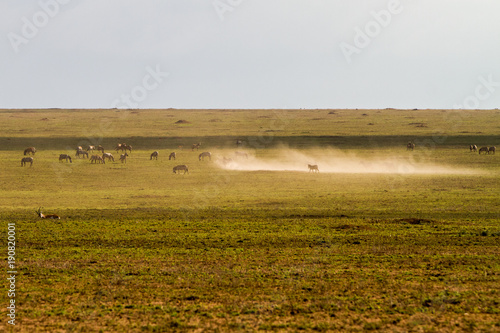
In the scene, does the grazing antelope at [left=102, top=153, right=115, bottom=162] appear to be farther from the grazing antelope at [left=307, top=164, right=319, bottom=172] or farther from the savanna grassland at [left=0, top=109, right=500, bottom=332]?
the grazing antelope at [left=307, top=164, right=319, bottom=172]

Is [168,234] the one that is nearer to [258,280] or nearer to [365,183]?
[258,280]

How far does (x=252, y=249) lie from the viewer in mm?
17156

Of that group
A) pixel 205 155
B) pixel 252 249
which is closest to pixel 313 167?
pixel 205 155

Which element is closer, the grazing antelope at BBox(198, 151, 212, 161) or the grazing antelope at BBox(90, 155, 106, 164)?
the grazing antelope at BBox(90, 155, 106, 164)

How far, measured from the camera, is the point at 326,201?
29438mm

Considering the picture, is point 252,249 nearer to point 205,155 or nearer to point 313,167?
point 313,167

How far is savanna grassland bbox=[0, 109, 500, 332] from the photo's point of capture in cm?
1102

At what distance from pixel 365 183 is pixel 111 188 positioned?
54.2ft

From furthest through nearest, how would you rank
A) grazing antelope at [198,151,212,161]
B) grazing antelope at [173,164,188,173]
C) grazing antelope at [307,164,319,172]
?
grazing antelope at [198,151,212,161]
grazing antelope at [307,164,319,172]
grazing antelope at [173,164,188,173]

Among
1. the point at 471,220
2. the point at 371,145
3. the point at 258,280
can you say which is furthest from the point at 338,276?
the point at 371,145

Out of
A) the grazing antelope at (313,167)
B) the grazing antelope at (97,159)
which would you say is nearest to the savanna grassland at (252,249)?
the grazing antelope at (313,167)

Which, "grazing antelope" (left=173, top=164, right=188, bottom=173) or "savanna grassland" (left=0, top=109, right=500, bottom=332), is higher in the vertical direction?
"grazing antelope" (left=173, top=164, right=188, bottom=173)

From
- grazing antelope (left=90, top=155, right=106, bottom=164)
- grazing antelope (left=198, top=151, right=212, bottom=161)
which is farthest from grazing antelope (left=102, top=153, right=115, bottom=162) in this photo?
grazing antelope (left=198, top=151, right=212, bottom=161)

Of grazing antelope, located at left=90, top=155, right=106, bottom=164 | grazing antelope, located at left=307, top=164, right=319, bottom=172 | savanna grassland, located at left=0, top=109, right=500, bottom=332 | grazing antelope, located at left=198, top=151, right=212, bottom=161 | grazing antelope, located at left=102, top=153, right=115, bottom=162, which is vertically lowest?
savanna grassland, located at left=0, top=109, right=500, bottom=332
